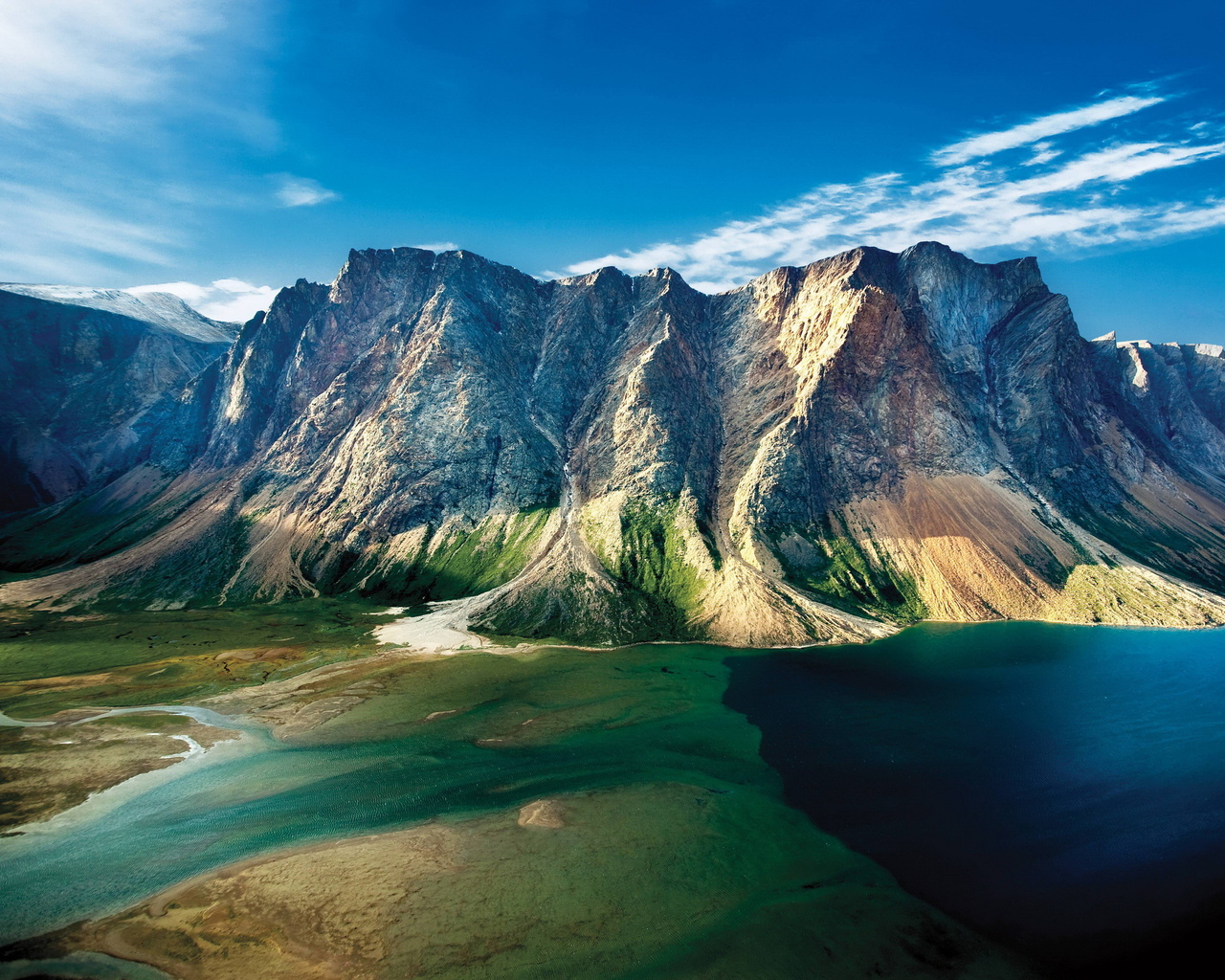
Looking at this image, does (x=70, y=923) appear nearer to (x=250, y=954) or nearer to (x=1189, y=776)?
(x=250, y=954)

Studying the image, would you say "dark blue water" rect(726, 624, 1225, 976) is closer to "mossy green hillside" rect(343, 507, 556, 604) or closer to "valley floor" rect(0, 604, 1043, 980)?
"valley floor" rect(0, 604, 1043, 980)

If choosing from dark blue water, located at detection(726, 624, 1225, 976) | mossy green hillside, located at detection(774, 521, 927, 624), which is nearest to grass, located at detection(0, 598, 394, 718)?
dark blue water, located at detection(726, 624, 1225, 976)

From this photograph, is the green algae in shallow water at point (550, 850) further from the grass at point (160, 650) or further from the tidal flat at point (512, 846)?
the grass at point (160, 650)

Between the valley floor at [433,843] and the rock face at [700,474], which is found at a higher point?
the rock face at [700,474]

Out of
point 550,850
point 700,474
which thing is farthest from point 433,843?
point 700,474

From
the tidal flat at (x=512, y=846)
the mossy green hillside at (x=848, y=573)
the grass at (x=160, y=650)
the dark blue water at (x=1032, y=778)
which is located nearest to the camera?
the tidal flat at (x=512, y=846)

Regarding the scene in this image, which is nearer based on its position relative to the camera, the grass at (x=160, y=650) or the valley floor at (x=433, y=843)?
the valley floor at (x=433, y=843)

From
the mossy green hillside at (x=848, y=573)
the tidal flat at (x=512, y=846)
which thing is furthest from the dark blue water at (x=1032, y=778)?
the mossy green hillside at (x=848, y=573)

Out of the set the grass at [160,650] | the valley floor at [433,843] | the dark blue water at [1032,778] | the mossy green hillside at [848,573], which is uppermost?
the mossy green hillside at [848,573]
